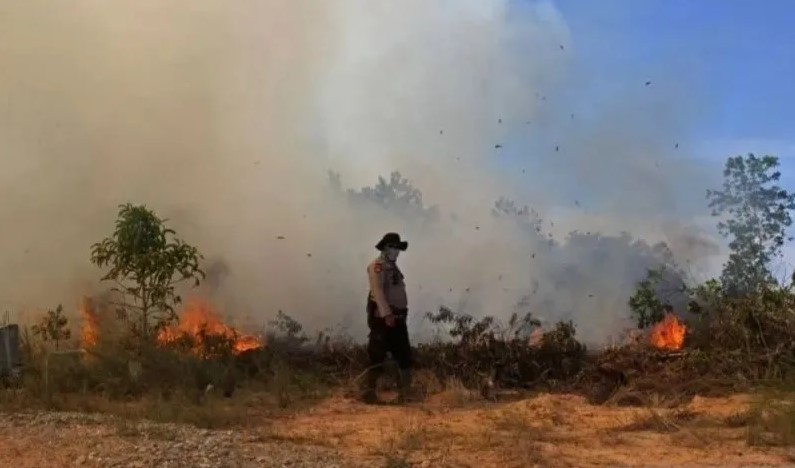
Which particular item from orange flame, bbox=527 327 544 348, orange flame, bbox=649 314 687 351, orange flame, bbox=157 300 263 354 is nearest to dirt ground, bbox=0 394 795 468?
orange flame, bbox=527 327 544 348

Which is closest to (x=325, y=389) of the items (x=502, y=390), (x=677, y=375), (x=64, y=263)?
(x=502, y=390)

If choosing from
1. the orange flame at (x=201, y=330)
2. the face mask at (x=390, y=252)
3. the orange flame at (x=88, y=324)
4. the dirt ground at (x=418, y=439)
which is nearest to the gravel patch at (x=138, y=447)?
the dirt ground at (x=418, y=439)

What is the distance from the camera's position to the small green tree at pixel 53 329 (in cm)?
1210

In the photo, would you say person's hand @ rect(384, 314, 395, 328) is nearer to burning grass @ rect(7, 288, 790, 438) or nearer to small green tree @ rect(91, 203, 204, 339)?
burning grass @ rect(7, 288, 790, 438)

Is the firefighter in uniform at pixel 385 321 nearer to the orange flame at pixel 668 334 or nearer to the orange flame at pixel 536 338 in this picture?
the orange flame at pixel 536 338

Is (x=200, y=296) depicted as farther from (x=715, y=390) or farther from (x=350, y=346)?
(x=715, y=390)

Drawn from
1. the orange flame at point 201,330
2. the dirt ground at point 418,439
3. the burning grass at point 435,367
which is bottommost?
the dirt ground at point 418,439

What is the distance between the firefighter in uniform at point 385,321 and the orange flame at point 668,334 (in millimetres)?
3486

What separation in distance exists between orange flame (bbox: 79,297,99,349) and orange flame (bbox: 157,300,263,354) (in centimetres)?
89

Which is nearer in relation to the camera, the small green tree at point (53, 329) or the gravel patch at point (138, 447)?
the gravel patch at point (138, 447)

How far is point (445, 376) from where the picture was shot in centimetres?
1013

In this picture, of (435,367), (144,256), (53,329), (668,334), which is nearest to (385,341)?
(435,367)

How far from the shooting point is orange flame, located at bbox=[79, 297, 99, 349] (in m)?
11.1

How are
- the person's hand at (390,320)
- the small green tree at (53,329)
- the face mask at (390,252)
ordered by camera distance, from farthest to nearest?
the small green tree at (53,329) → the face mask at (390,252) → the person's hand at (390,320)
